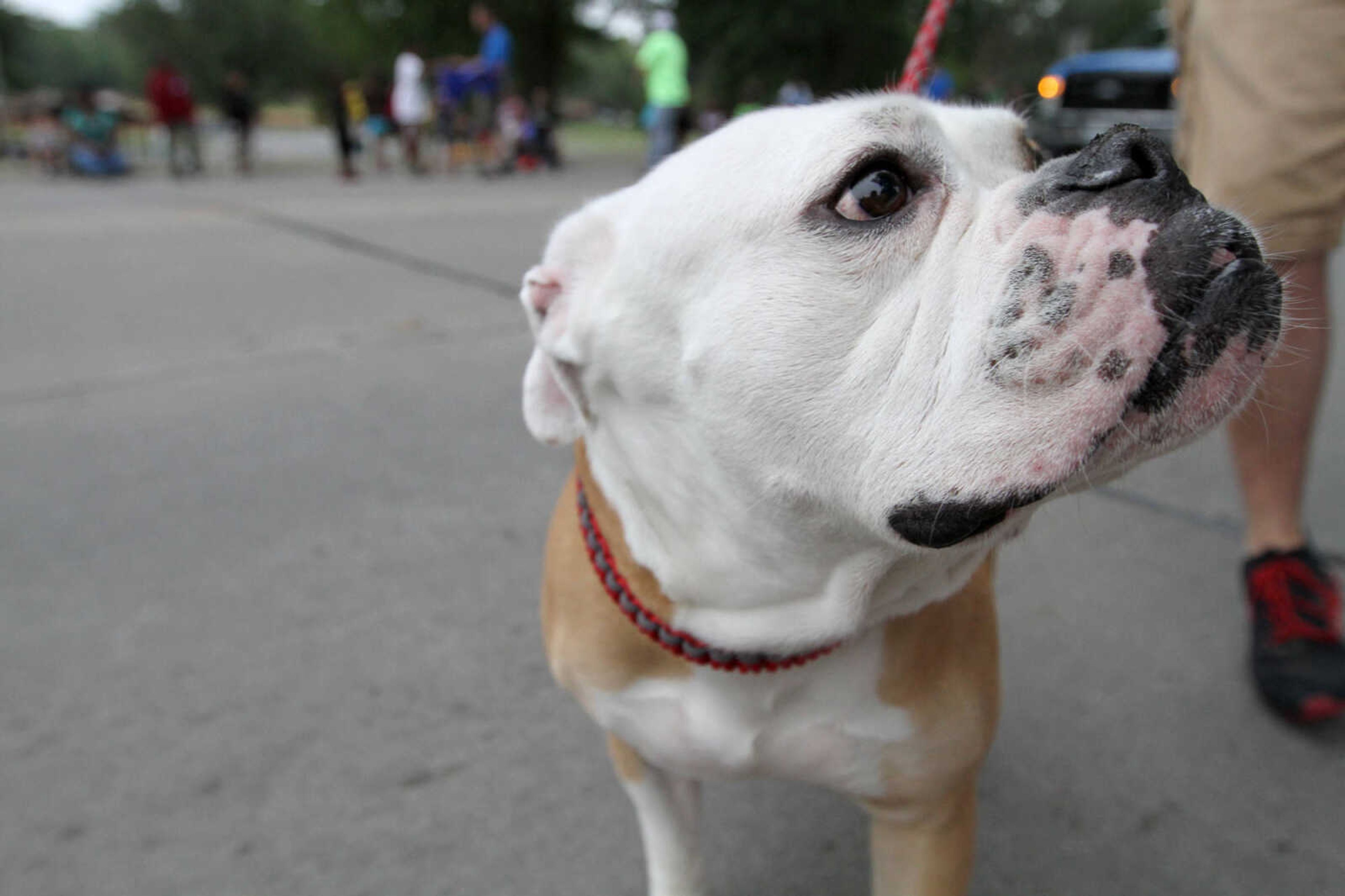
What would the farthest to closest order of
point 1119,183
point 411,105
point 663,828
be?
point 411,105 → point 663,828 → point 1119,183

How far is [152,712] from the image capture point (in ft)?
6.71

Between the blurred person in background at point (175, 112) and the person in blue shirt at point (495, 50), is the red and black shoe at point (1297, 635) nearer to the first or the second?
the person in blue shirt at point (495, 50)

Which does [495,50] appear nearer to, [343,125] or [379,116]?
[343,125]

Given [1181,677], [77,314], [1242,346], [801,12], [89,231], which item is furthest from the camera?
[801,12]

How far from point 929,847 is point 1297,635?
1123 millimetres

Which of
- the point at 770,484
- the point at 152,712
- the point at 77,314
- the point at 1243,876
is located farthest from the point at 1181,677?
the point at 77,314

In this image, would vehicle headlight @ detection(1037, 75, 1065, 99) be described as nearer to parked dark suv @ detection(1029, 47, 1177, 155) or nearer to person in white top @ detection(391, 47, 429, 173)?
parked dark suv @ detection(1029, 47, 1177, 155)

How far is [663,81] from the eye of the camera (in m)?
9.91

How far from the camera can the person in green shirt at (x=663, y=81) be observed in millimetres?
9891

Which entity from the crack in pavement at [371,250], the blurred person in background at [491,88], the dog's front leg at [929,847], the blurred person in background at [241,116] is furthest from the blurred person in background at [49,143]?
the dog's front leg at [929,847]

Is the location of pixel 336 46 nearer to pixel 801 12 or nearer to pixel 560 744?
pixel 801 12

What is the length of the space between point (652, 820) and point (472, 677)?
715mm

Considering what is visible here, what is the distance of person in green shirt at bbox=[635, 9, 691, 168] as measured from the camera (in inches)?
389

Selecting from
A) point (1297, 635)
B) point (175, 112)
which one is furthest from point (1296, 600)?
point (175, 112)
